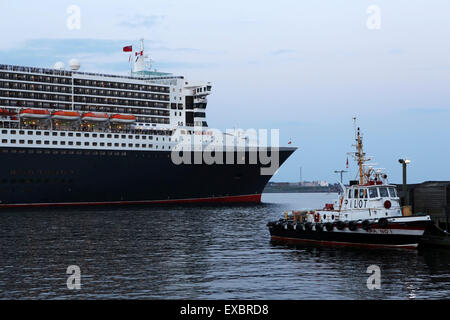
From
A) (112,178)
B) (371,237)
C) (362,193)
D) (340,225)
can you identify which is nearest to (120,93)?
(112,178)

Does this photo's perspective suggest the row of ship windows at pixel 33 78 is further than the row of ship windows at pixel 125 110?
No

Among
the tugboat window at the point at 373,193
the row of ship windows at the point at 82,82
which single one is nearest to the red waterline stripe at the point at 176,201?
the row of ship windows at the point at 82,82

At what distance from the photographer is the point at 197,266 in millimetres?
29219

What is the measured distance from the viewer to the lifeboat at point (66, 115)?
78631 mm

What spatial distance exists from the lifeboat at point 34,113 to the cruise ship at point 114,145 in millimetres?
127

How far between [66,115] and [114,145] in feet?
23.9

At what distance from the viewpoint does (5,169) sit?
7212 centimetres

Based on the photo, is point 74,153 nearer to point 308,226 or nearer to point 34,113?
point 34,113

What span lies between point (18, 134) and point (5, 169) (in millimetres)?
4889

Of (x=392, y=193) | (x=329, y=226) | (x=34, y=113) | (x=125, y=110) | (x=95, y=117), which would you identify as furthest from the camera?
(x=125, y=110)

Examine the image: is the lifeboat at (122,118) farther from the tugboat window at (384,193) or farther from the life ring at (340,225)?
the tugboat window at (384,193)

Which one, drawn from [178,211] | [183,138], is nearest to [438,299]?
[178,211]

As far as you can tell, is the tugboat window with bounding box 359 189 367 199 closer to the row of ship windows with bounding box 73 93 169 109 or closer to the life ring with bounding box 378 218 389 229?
the life ring with bounding box 378 218 389 229
